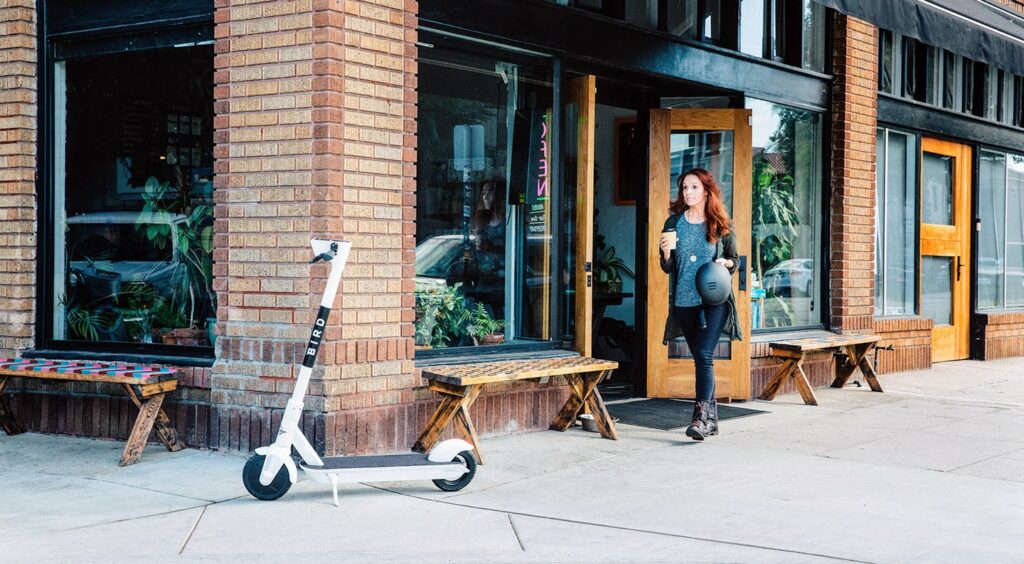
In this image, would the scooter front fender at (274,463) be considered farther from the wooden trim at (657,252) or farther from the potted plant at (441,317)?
the wooden trim at (657,252)

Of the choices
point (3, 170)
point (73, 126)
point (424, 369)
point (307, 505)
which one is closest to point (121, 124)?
point (73, 126)

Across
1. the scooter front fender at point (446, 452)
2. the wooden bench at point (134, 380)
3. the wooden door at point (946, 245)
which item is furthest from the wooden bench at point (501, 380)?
the wooden door at point (946, 245)

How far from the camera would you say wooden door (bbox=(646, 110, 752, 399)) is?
9531mm

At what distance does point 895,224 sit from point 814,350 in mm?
3163

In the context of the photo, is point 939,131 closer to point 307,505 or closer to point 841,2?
point 841,2

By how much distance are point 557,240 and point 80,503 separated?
387 centimetres

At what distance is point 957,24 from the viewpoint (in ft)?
33.2

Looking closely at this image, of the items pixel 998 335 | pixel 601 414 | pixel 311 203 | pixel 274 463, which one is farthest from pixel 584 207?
pixel 998 335

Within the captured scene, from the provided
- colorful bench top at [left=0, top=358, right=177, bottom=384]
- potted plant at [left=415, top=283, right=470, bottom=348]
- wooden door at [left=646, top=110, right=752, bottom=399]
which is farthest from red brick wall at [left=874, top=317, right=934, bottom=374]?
colorful bench top at [left=0, top=358, right=177, bottom=384]

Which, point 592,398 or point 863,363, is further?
point 863,363

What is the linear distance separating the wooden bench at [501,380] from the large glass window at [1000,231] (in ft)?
27.0

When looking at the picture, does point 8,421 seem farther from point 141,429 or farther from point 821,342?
point 821,342

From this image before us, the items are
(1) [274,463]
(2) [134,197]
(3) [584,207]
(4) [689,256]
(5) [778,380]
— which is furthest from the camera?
(5) [778,380]

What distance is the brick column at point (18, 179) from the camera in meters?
7.62
